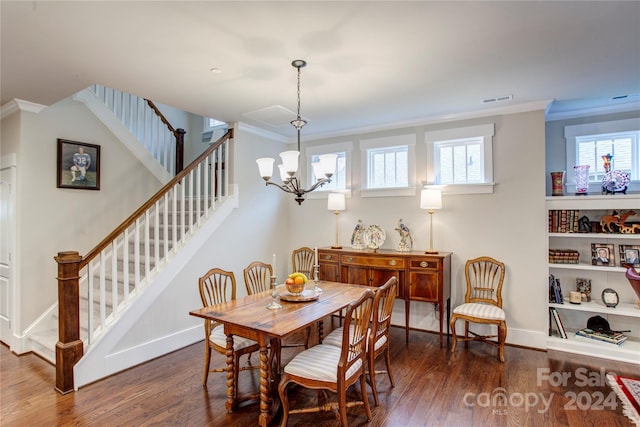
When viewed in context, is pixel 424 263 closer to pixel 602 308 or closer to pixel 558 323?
pixel 558 323

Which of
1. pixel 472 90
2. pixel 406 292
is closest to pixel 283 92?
pixel 472 90

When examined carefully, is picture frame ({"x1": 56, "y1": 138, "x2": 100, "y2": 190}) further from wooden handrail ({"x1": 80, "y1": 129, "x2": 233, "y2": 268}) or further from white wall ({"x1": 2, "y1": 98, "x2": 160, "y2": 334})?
wooden handrail ({"x1": 80, "y1": 129, "x2": 233, "y2": 268})

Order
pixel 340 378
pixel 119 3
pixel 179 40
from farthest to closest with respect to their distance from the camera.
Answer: pixel 179 40 → pixel 340 378 → pixel 119 3

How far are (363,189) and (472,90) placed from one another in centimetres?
189

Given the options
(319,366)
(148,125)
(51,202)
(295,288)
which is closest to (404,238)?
(295,288)

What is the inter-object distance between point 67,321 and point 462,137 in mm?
4426

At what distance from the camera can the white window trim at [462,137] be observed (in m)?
3.91

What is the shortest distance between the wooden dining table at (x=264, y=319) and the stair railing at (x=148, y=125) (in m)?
3.05

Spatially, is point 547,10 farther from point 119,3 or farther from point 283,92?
point 119,3

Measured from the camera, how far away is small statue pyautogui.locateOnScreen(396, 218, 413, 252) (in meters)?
4.21

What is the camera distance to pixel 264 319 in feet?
7.61

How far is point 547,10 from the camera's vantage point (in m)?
1.99

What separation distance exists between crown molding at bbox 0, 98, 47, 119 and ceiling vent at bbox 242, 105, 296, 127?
2.19 meters

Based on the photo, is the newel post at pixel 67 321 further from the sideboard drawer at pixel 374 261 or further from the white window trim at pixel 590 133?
the white window trim at pixel 590 133
